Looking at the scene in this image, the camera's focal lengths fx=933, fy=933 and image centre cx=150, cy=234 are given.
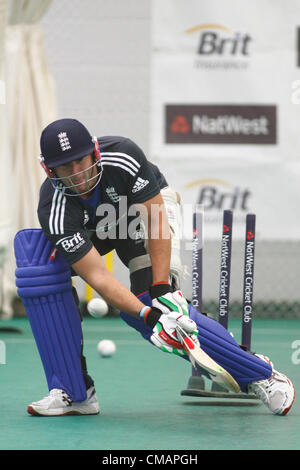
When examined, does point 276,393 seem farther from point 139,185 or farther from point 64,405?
point 139,185

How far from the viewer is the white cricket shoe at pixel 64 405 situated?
3375 millimetres

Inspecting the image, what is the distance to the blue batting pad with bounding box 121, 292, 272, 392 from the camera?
3297 millimetres

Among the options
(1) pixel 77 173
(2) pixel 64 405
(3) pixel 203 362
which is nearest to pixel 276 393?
(3) pixel 203 362

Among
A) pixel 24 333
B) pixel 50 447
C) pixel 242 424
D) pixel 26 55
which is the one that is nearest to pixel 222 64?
pixel 26 55

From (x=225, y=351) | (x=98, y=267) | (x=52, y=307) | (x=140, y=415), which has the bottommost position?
(x=140, y=415)

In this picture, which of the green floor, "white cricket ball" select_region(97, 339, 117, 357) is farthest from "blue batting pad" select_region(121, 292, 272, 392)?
"white cricket ball" select_region(97, 339, 117, 357)

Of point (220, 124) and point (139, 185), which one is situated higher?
point (139, 185)

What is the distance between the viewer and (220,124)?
6891mm

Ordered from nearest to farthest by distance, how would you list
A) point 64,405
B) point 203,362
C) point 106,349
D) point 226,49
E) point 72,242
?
point 203,362
point 72,242
point 64,405
point 106,349
point 226,49

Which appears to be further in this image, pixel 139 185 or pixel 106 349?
pixel 106 349

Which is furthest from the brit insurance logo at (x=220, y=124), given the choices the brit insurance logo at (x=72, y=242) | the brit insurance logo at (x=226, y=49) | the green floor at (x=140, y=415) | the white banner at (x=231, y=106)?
the brit insurance logo at (x=72, y=242)

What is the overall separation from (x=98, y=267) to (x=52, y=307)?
327mm
